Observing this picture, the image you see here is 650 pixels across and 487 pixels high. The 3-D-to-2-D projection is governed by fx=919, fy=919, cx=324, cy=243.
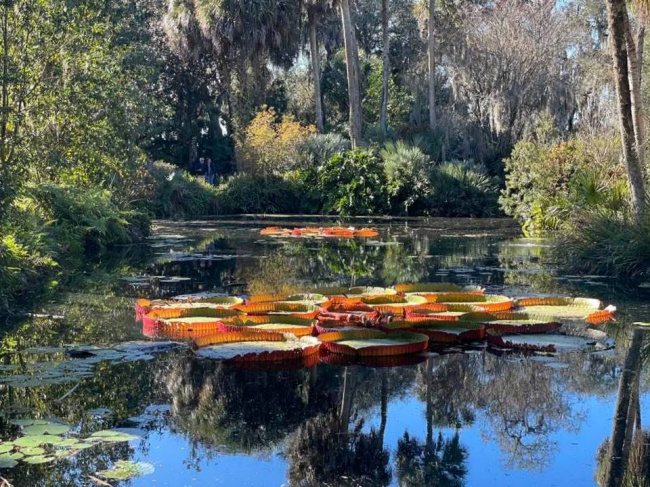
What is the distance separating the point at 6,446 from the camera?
4.99 metres

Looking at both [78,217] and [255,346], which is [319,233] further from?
[255,346]

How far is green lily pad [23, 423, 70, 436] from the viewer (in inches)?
207

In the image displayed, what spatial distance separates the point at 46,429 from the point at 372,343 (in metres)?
3.12

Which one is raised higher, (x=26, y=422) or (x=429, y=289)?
(x=429, y=289)

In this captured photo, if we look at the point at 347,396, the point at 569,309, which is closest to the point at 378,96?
the point at 569,309

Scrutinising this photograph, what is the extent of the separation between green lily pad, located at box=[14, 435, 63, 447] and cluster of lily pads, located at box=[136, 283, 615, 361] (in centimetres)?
217

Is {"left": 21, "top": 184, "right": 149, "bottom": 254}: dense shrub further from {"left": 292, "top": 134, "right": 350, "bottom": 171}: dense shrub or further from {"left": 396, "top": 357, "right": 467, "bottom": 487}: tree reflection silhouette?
{"left": 292, "top": 134, "right": 350, "bottom": 171}: dense shrub

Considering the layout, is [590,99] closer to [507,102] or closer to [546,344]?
[507,102]

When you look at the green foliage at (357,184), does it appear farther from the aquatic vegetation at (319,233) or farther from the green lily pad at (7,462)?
the green lily pad at (7,462)

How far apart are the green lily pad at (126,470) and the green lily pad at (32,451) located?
0.42 m

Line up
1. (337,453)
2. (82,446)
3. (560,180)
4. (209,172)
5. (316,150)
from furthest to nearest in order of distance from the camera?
(209,172), (316,150), (560,180), (337,453), (82,446)

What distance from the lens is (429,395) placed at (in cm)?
648

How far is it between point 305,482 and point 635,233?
970cm

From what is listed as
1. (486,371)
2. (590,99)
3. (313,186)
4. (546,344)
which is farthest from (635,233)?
(313,186)
